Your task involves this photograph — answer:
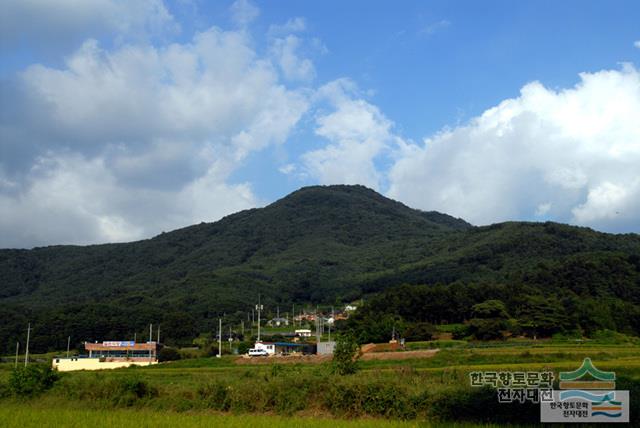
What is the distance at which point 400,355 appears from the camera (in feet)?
144

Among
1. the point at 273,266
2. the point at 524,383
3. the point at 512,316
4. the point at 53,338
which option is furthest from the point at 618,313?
the point at 273,266

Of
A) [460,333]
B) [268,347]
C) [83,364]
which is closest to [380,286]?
[460,333]

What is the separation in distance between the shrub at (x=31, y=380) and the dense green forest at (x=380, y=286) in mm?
42511

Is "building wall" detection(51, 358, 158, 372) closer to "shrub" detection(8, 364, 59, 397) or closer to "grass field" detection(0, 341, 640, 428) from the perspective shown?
"shrub" detection(8, 364, 59, 397)

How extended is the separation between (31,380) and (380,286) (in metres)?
114

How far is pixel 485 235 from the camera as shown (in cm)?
15625

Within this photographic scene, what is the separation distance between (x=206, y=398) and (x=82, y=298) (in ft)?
486

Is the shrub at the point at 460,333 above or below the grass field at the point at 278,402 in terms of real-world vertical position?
above

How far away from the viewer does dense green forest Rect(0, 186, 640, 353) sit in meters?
68.6

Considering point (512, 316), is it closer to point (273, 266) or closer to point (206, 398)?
point (206, 398)

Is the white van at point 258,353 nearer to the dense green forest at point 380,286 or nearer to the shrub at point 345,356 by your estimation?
the dense green forest at point 380,286

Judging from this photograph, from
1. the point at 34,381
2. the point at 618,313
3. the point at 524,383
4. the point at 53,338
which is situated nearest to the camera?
the point at 524,383

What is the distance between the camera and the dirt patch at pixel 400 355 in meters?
42.1

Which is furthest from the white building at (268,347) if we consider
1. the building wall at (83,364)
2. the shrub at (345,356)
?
the shrub at (345,356)
